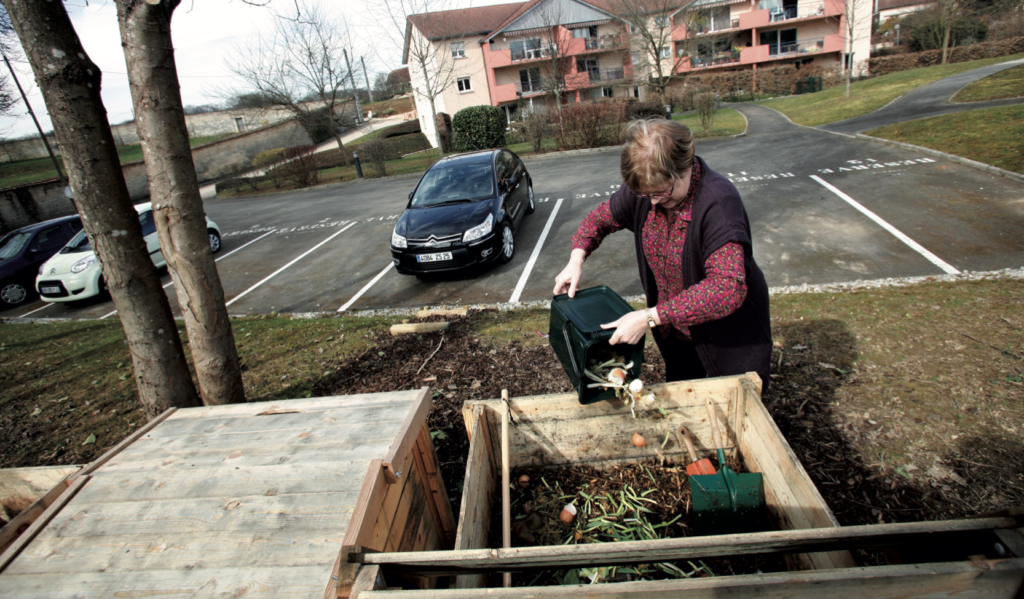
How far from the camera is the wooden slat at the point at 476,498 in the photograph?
1.79 metres

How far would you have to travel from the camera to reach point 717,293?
204cm

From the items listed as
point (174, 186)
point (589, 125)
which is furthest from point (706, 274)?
point (589, 125)

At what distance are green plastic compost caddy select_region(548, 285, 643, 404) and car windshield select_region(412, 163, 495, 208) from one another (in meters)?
6.10

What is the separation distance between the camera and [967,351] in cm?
381

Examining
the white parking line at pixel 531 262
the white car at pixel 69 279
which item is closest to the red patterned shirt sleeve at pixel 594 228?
the white parking line at pixel 531 262

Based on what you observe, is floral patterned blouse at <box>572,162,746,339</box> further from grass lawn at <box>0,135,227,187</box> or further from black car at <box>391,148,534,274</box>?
grass lawn at <box>0,135,227,187</box>

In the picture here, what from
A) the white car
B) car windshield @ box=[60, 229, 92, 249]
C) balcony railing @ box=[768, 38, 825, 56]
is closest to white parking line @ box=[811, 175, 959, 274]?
the white car

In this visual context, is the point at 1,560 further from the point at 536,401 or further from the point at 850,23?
the point at 850,23

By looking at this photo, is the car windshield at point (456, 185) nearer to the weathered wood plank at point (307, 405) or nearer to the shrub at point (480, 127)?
the weathered wood plank at point (307, 405)

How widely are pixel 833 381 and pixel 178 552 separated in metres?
4.20

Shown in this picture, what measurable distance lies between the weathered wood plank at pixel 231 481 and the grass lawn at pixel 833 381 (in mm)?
1238

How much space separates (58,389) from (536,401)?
5891mm

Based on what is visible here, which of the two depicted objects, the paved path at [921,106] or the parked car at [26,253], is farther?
the paved path at [921,106]

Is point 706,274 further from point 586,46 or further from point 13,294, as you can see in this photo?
point 586,46
